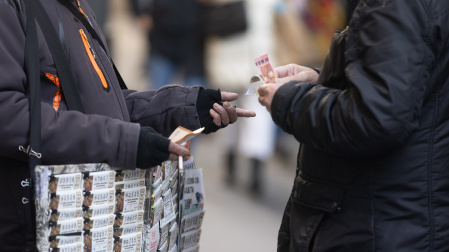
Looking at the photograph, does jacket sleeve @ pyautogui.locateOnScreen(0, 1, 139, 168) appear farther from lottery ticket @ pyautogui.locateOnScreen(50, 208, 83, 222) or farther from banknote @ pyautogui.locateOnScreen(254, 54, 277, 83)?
banknote @ pyautogui.locateOnScreen(254, 54, 277, 83)

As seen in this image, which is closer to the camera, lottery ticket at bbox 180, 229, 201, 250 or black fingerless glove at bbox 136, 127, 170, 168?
black fingerless glove at bbox 136, 127, 170, 168

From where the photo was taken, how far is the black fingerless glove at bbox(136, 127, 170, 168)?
79.1 inches

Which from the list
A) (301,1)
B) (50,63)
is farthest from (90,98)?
(301,1)

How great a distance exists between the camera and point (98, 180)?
6.37 feet

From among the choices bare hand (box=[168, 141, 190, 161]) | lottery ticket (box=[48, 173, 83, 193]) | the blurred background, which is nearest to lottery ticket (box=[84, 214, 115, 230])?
lottery ticket (box=[48, 173, 83, 193])

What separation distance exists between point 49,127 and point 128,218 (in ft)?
1.23

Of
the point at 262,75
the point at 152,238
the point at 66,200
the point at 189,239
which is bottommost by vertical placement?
the point at 189,239

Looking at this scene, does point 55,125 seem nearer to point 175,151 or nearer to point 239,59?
point 175,151

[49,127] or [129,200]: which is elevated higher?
[49,127]

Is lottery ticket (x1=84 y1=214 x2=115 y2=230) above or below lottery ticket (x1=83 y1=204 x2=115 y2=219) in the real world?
below

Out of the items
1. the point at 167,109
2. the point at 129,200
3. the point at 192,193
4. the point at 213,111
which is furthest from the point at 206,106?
the point at 129,200

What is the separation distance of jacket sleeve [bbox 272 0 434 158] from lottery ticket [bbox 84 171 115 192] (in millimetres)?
617

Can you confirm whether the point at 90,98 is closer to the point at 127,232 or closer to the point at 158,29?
the point at 127,232

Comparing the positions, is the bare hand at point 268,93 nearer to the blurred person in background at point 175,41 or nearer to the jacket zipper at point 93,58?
the jacket zipper at point 93,58
